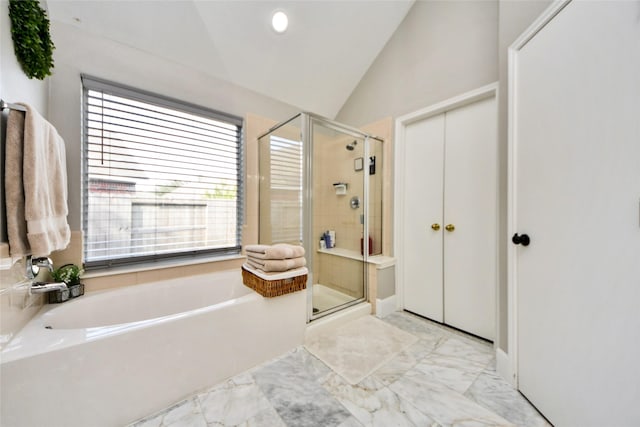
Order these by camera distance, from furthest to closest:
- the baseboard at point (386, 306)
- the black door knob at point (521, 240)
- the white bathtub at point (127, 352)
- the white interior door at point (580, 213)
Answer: the baseboard at point (386, 306) < the black door knob at point (521, 240) < the white bathtub at point (127, 352) < the white interior door at point (580, 213)

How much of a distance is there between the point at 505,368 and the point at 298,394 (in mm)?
1223

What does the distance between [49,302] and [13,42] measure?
1451 millimetres

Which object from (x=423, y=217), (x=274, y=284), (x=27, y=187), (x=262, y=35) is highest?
(x=262, y=35)

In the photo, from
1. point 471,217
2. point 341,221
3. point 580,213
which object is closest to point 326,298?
point 341,221

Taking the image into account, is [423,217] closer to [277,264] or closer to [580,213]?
[580,213]

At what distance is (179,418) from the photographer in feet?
3.68

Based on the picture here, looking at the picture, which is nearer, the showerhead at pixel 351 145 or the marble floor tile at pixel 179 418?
the marble floor tile at pixel 179 418

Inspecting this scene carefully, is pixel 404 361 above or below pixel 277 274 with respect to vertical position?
below

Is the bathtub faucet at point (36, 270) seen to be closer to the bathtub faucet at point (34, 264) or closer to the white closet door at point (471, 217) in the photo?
the bathtub faucet at point (34, 264)

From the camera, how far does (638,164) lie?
2.59ft

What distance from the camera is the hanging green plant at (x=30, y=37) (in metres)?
1.15

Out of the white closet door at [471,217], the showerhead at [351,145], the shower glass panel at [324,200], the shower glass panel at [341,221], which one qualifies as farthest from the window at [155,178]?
the white closet door at [471,217]

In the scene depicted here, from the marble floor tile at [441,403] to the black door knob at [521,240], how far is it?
2.85 ft

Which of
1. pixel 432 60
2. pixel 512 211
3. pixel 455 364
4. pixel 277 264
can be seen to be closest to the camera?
pixel 512 211
